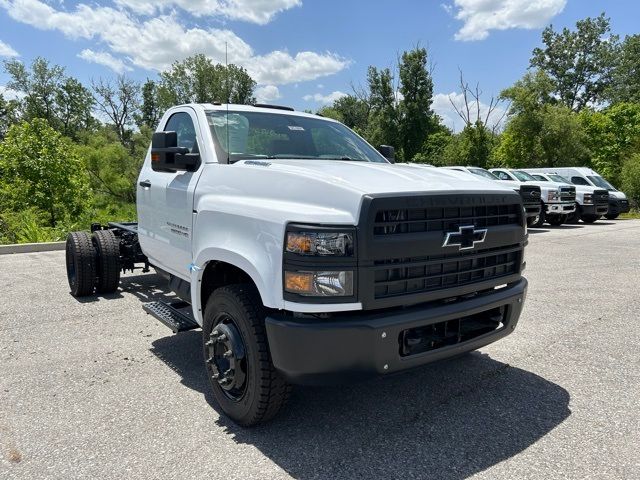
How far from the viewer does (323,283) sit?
244 centimetres

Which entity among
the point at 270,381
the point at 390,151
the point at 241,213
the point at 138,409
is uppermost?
the point at 390,151

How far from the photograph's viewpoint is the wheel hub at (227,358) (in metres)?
2.88

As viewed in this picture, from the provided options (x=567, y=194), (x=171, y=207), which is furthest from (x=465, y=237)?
(x=567, y=194)

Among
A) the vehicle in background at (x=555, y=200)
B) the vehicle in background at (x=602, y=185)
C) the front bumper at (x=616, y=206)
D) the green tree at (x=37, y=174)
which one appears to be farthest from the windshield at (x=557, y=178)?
the green tree at (x=37, y=174)

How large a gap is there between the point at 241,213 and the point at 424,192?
108 cm

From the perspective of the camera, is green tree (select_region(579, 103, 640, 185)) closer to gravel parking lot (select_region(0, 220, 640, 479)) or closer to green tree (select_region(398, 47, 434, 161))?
green tree (select_region(398, 47, 434, 161))

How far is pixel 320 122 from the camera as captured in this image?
4.49m

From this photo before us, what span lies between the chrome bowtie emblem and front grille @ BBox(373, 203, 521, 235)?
1.8 inches

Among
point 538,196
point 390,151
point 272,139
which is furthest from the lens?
point 538,196

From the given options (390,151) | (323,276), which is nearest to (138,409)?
(323,276)

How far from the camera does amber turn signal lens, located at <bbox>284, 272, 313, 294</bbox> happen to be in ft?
7.98

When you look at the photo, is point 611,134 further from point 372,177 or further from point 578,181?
point 372,177

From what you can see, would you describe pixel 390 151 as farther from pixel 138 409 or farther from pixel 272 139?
pixel 138 409

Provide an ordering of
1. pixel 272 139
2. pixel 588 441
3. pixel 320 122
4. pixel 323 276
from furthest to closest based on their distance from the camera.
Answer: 1. pixel 320 122
2. pixel 272 139
3. pixel 588 441
4. pixel 323 276
